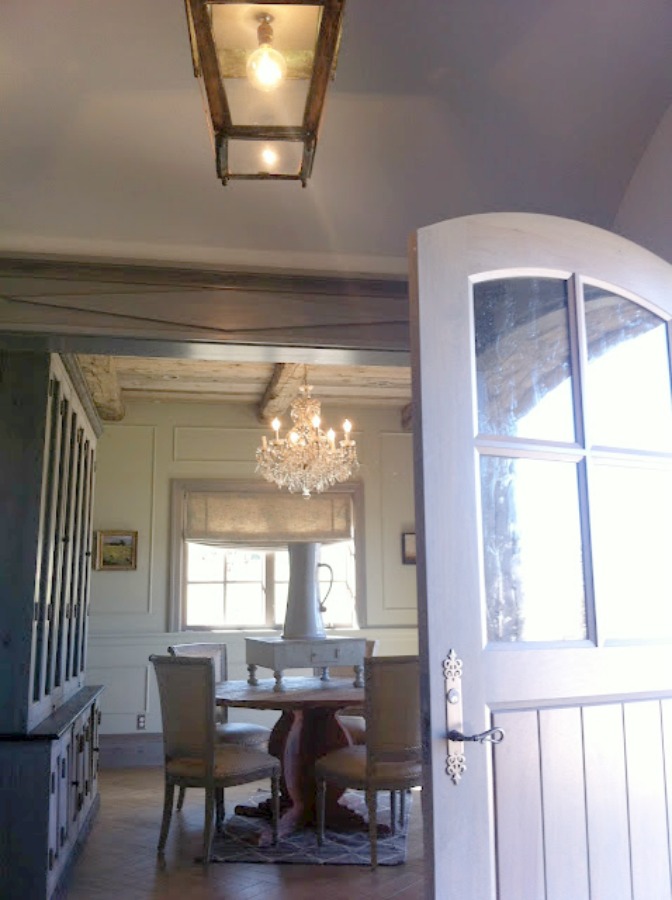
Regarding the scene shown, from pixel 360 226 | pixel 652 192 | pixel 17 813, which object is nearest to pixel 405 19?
pixel 360 226

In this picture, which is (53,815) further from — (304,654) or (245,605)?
(245,605)

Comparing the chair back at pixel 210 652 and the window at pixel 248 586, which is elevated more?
the window at pixel 248 586

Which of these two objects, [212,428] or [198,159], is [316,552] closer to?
[212,428]

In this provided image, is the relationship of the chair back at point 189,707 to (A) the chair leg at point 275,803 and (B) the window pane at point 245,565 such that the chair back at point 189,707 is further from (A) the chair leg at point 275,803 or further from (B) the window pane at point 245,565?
(B) the window pane at point 245,565

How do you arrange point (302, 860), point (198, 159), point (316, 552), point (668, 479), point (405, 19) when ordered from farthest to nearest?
point (316, 552), point (302, 860), point (198, 159), point (405, 19), point (668, 479)

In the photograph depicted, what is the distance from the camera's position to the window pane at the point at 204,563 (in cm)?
760

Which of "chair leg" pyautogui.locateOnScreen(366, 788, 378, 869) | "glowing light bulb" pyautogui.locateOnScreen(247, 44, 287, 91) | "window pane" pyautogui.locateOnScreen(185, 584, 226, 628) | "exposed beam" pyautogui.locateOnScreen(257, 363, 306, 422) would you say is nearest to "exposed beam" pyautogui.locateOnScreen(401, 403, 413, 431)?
"exposed beam" pyautogui.locateOnScreen(257, 363, 306, 422)

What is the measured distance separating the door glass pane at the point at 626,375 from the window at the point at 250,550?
535 cm

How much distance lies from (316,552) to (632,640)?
350cm

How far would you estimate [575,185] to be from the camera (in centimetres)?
284

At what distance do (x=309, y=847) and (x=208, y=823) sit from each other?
623 millimetres

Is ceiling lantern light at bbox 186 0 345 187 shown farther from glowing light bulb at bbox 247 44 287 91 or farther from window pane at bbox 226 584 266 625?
window pane at bbox 226 584 266 625

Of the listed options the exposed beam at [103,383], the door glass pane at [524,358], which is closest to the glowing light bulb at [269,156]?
the door glass pane at [524,358]

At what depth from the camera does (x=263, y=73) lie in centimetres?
154
